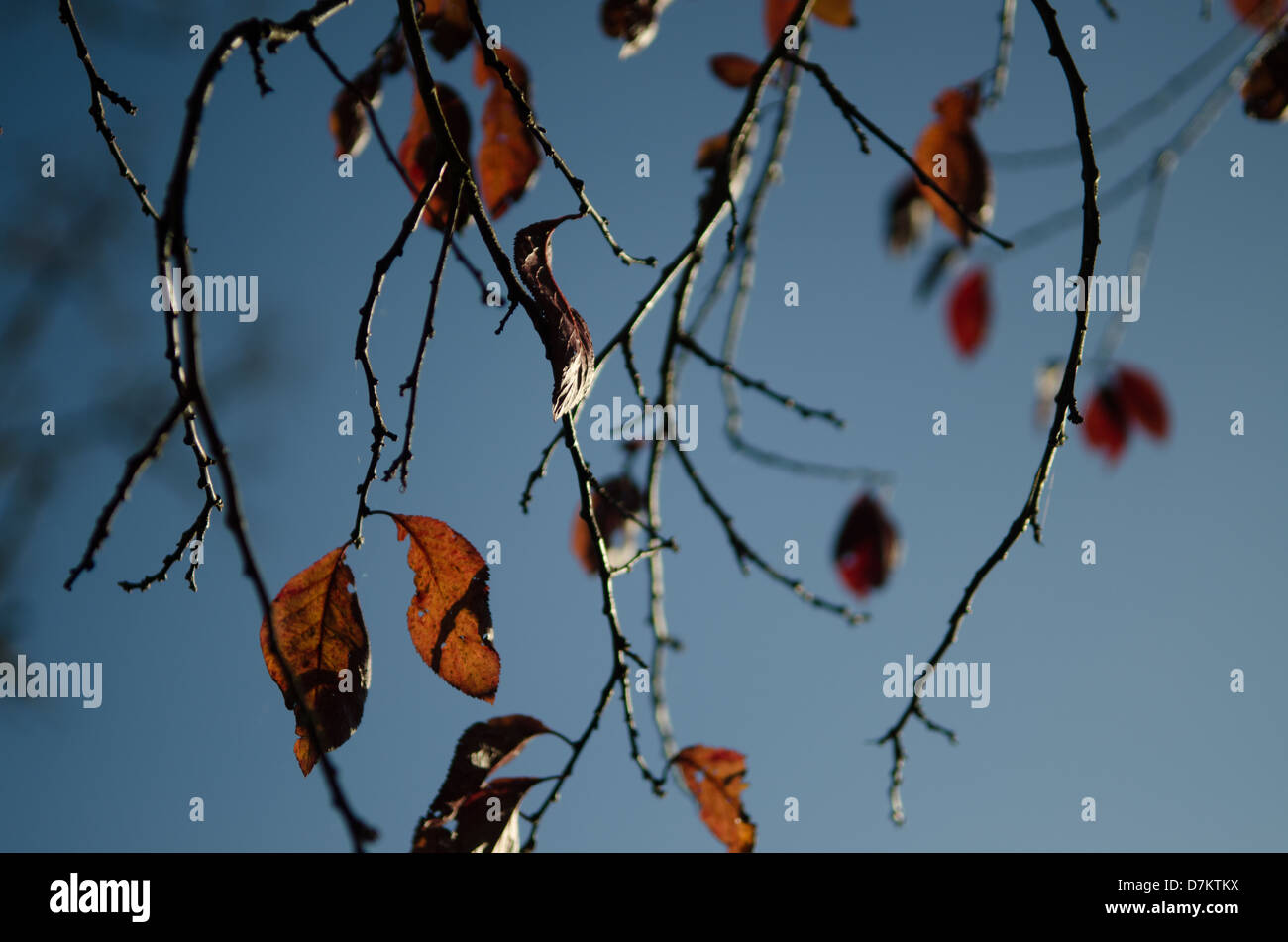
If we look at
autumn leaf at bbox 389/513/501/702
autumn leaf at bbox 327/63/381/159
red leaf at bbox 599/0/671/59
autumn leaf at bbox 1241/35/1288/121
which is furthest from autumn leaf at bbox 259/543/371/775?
autumn leaf at bbox 1241/35/1288/121

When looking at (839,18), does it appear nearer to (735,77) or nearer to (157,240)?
(735,77)

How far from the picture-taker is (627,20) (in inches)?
38.3

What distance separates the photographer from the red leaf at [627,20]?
0.97m

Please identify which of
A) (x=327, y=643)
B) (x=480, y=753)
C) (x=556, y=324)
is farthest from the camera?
(x=480, y=753)

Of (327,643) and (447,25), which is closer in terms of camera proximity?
(327,643)

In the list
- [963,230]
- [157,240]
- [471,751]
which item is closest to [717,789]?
[471,751]

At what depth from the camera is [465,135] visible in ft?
2.99

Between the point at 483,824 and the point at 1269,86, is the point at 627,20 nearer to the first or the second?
the point at 1269,86

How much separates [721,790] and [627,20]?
856mm

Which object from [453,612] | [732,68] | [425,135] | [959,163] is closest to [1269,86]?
[959,163]

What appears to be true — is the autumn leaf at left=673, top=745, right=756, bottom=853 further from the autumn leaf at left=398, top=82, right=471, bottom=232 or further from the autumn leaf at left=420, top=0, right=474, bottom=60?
the autumn leaf at left=420, top=0, right=474, bottom=60

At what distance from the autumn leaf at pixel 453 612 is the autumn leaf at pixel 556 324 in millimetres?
211
